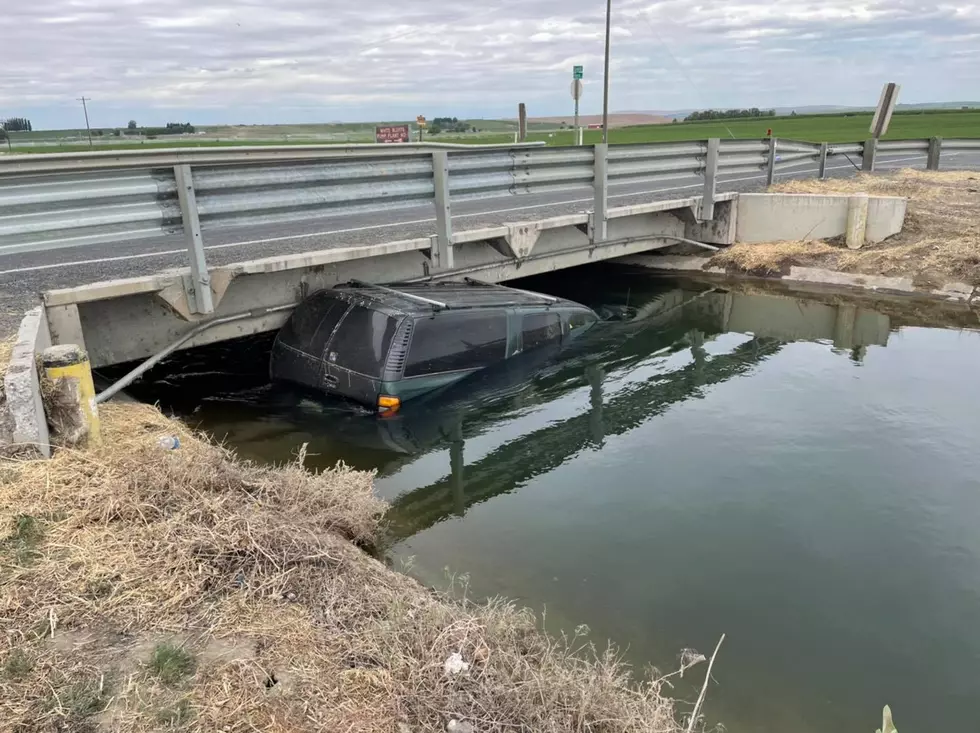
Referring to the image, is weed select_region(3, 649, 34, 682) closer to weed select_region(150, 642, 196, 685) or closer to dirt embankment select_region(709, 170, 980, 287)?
weed select_region(150, 642, 196, 685)

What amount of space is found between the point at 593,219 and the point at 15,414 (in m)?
8.91

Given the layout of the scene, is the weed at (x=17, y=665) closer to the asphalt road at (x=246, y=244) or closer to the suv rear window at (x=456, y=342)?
the asphalt road at (x=246, y=244)

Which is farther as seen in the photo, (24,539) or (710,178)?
(710,178)

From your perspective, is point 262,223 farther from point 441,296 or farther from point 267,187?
point 441,296

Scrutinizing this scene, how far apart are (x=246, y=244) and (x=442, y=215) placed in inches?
101

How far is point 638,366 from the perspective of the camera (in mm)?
10594

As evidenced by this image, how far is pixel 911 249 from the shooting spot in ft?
47.9

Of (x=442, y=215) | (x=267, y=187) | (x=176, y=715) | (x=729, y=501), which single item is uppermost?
(x=267, y=187)

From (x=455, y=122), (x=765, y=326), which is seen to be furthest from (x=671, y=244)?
(x=455, y=122)

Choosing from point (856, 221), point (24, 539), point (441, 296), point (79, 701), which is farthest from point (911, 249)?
point (79, 701)

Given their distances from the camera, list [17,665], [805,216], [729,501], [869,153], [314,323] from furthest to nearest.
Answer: [869,153] → [805,216] → [314,323] → [729,501] → [17,665]

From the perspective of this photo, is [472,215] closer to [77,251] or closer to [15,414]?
[77,251]

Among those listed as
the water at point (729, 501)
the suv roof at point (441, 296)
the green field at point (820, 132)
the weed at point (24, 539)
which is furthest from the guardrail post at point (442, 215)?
the green field at point (820, 132)

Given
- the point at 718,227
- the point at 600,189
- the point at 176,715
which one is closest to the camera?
the point at 176,715
